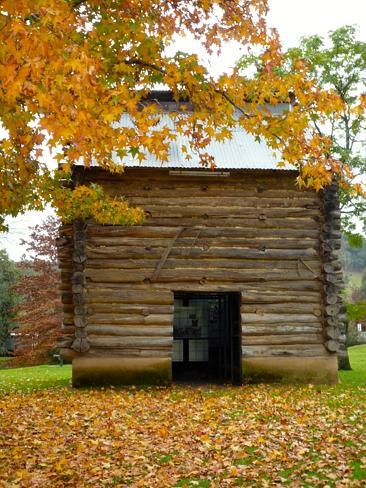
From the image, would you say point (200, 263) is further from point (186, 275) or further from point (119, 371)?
point (119, 371)

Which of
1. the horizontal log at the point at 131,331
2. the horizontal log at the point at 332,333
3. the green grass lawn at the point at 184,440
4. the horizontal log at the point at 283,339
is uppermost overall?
the horizontal log at the point at 131,331

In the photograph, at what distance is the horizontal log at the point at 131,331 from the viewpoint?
16000mm

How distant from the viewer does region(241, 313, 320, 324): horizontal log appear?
54.1 feet

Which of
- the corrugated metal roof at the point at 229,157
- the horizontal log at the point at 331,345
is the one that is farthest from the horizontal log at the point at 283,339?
the corrugated metal roof at the point at 229,157

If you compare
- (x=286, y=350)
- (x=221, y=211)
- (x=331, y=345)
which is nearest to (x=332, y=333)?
(x=331, y=345)

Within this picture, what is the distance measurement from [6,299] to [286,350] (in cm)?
2877

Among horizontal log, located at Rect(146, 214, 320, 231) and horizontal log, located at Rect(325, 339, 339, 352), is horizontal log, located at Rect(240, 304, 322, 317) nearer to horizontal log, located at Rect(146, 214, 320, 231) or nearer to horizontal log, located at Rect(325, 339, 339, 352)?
horizontal log, located at Rect(325, 339, 339, 352)

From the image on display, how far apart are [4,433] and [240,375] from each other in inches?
309

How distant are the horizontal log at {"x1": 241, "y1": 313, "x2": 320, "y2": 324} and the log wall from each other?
0.03 m

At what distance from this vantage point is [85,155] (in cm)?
662

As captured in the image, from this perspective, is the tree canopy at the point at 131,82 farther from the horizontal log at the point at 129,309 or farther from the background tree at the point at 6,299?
the background tree at the point at 6,299

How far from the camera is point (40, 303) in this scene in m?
Answer: 34.5

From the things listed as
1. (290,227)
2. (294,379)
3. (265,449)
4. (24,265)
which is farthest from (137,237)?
(24,265)

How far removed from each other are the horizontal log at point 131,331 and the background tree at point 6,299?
83.3 ft
